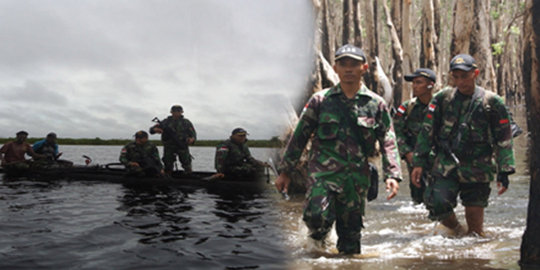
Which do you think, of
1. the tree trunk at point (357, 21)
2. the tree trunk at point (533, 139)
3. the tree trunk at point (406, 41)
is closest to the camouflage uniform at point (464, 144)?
the tree trunk at point (533, 139)

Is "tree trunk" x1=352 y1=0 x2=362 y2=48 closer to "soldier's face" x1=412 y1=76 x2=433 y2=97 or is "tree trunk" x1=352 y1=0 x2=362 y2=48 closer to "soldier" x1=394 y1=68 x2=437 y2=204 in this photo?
"soldier" x1=394 y1=68 x2=437 y2=204

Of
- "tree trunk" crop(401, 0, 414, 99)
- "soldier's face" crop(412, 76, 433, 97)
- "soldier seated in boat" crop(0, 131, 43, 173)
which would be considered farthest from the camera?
"tree trunk" crop(401, 0, 414, 99)

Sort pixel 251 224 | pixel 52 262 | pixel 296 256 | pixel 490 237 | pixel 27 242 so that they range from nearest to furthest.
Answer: pixel 296 256, pixel 52 262, pixel 490 237, pixel 27 242, pixel 251 224

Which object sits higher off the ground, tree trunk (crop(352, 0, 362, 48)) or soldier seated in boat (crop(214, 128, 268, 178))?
tree trunk (crop(352, 0, 362, 48))

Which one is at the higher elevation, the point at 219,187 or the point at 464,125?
the point at 464,125

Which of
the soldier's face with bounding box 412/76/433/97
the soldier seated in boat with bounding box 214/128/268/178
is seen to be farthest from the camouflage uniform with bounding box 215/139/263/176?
the soldier's face with bounding box 412/76/433/97

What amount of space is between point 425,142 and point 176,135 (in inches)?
377

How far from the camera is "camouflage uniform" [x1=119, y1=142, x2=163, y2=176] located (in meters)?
13.8

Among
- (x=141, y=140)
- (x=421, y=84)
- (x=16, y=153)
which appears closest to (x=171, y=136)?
(x=141, y=140)

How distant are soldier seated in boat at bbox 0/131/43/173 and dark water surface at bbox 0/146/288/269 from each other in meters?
4.49

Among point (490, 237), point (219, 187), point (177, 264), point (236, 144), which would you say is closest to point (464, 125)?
point (490, 237)

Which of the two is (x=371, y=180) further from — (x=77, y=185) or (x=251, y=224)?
(x=77, y=185)

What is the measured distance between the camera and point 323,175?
4.53 m

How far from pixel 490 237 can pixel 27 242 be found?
5347mm
